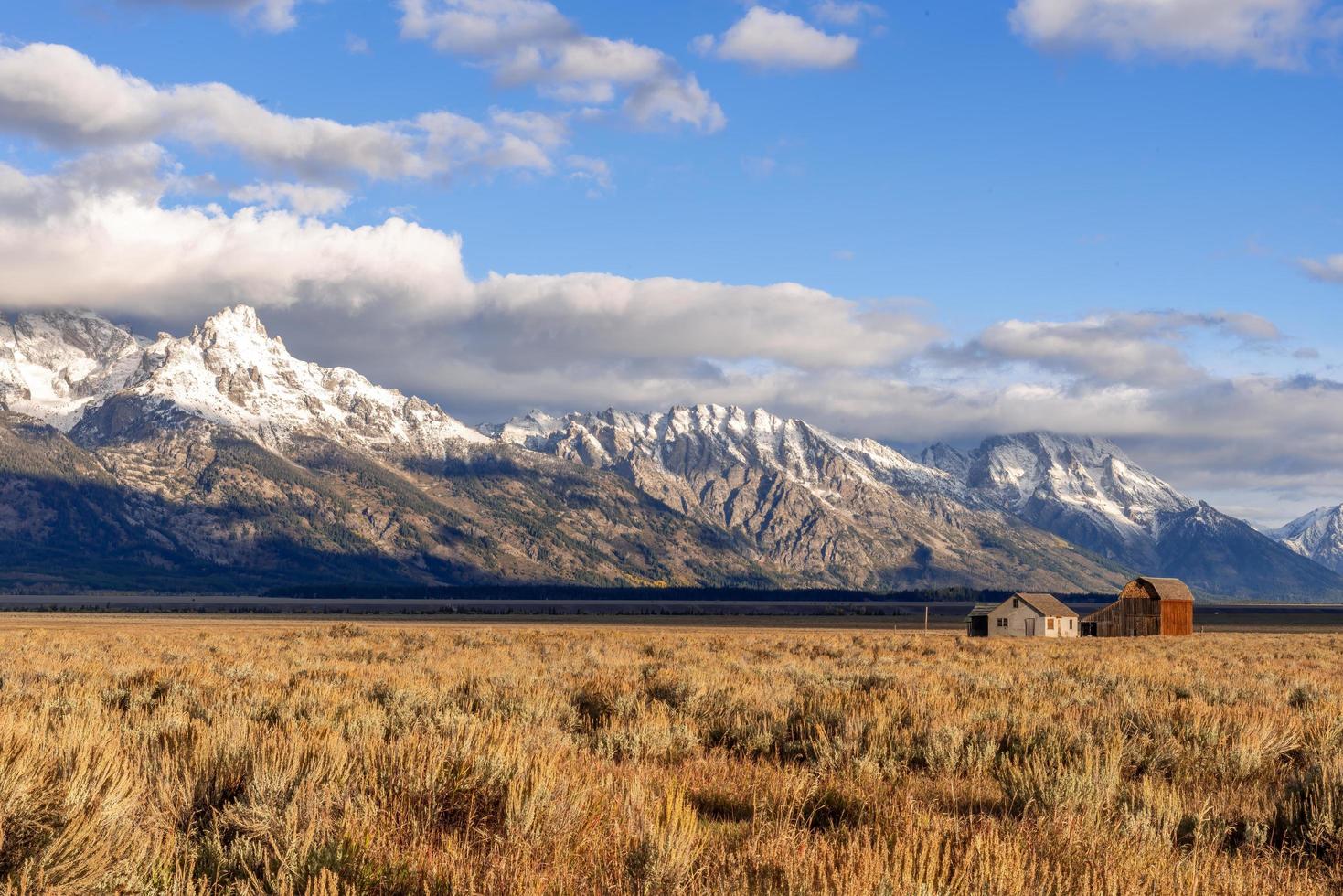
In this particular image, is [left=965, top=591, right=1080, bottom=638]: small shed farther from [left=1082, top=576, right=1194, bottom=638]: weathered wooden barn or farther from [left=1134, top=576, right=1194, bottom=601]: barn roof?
[left=1134, top=576, right=1194, bottom=601]: barn roof

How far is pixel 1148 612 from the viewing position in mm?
83250

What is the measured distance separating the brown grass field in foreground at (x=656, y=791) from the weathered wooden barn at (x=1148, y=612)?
66.5 metres

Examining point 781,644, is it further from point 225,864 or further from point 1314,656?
point 225,864

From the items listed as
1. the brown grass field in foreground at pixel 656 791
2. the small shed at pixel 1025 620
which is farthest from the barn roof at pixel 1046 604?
the brown grass field in foreground at pixel 656 791

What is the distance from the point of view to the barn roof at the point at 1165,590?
8344cm

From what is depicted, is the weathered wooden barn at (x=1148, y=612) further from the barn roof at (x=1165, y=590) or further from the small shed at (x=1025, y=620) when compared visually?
the small shed at (x=1025, y=620)

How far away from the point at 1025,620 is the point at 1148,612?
8868 mm

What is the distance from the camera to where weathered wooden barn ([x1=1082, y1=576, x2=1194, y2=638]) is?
82.6 m

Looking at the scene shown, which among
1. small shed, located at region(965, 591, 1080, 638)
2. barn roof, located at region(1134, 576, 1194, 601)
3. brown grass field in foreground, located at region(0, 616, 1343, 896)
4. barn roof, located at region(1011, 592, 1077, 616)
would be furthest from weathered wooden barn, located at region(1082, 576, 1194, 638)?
brown grass field in foreground, located at region(0, 616, 1343, 896)

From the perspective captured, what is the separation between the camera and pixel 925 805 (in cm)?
1024

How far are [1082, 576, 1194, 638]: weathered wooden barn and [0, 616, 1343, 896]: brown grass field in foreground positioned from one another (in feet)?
218

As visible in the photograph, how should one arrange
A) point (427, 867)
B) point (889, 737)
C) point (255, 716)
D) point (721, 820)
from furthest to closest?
point (255, 716), point (889, 737), point (721, 820), point (427, 867)

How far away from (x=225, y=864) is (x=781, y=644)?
134ft

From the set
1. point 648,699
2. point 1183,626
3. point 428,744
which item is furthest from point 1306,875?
point 1183,626
